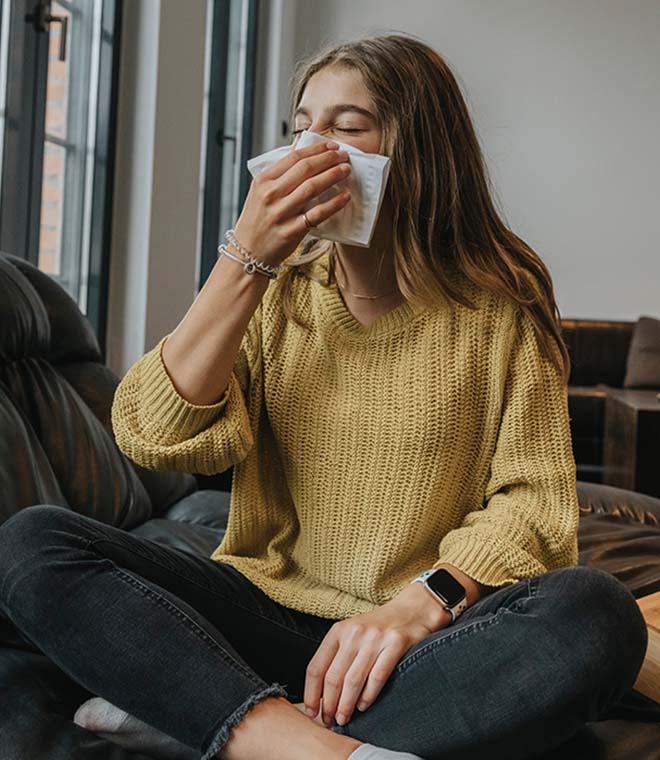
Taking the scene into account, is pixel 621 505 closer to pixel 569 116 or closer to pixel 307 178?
pixel 307 178

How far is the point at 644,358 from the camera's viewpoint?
202 inches

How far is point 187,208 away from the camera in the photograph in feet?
11.6

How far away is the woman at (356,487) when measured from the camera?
104cm

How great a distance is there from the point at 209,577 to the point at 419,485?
28 centimetres

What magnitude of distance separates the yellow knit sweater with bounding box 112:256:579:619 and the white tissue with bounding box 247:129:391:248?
131 mm

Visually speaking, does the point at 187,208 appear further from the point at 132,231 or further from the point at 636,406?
the point at 636,406

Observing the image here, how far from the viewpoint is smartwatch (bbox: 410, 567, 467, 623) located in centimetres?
114

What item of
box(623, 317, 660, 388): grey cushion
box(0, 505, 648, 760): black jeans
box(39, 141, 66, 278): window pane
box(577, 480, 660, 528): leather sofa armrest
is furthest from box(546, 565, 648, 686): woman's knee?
box(623, 317, 660, 388): grey cushion

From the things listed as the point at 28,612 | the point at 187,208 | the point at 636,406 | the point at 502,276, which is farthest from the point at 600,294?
the point at 28,612

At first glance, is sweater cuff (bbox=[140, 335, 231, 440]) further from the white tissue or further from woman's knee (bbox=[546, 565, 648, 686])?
woman's knee (bbox=[546, 565, 648, 686])

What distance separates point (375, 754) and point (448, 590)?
0.22 metres

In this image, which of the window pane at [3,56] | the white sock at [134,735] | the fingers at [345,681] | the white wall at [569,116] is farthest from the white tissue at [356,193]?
the white wall at [569,116]

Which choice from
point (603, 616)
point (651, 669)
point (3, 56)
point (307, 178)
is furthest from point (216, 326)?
point (3, 56)

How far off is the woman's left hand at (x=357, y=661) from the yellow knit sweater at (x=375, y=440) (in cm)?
15
